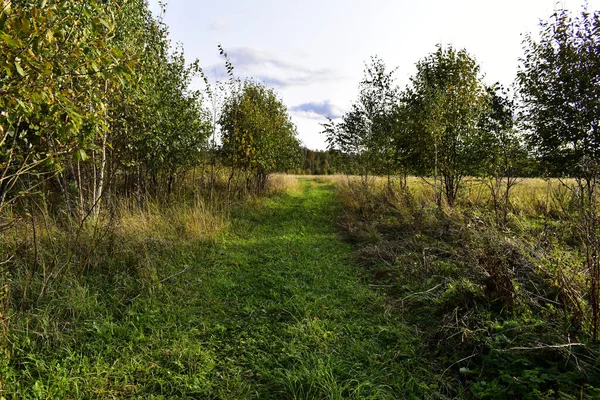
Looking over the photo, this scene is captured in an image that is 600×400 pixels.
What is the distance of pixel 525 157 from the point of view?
827 cm

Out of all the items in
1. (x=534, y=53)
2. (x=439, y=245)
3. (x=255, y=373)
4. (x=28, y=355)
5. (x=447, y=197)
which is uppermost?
(x=534, y=53)

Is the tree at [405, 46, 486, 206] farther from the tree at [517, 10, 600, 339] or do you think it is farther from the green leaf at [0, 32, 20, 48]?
the green leaf at [0, 32, 20, 48]

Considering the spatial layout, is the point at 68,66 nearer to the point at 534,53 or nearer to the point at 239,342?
the point at 239,342

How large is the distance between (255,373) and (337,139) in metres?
13.5

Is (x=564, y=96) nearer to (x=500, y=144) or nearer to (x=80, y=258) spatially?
(x=500, y=144)

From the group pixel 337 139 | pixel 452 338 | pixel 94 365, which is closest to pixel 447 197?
pixel 337 139

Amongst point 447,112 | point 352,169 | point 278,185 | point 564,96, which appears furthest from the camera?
point 278,185

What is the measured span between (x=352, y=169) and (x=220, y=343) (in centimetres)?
1275

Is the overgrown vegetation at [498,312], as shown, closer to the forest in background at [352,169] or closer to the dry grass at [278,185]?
the forest in background at [352,169]

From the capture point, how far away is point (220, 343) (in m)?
3.44

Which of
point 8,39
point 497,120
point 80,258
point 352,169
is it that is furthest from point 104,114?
point 352,169

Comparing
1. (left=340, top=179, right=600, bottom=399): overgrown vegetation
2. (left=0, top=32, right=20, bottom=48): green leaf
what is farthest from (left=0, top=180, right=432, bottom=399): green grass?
(left=0, top=32, right=20, bottom=48): green leaf

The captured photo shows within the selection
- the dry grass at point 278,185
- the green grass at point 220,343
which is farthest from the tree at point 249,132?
the green grass at point 220,343

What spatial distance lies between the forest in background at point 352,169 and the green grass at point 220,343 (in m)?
0.15
